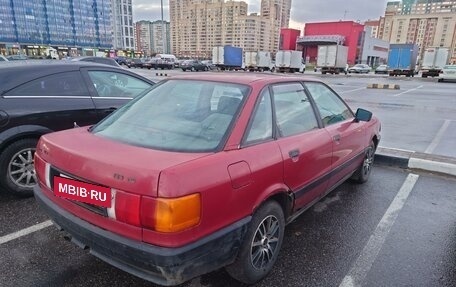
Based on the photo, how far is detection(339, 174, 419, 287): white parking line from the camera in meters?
2.68

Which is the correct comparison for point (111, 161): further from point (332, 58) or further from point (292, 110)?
point (332, 58)

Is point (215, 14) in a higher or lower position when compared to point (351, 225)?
higher

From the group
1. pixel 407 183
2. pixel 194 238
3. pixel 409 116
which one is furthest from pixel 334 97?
pixel 409 116

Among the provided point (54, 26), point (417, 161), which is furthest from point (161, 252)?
point (54, 26)

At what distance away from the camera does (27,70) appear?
4.01 metres

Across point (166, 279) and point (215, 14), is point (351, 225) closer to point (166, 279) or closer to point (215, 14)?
point (166, 279)

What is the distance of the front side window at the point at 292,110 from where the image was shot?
284 cm

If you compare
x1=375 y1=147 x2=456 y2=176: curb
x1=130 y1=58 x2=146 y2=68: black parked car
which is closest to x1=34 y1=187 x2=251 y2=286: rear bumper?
x1=375 y1=147 x2=456 y2=176: curb

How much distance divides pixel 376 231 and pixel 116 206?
2639mm

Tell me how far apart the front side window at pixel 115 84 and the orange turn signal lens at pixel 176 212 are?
3130mm

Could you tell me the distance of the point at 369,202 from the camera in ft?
13.6

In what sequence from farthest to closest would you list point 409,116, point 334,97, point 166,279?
point 409,116, point 334,97, point 166,279

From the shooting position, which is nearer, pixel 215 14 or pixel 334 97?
pixel 334 97

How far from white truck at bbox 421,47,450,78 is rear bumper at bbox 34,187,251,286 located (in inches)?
1540
